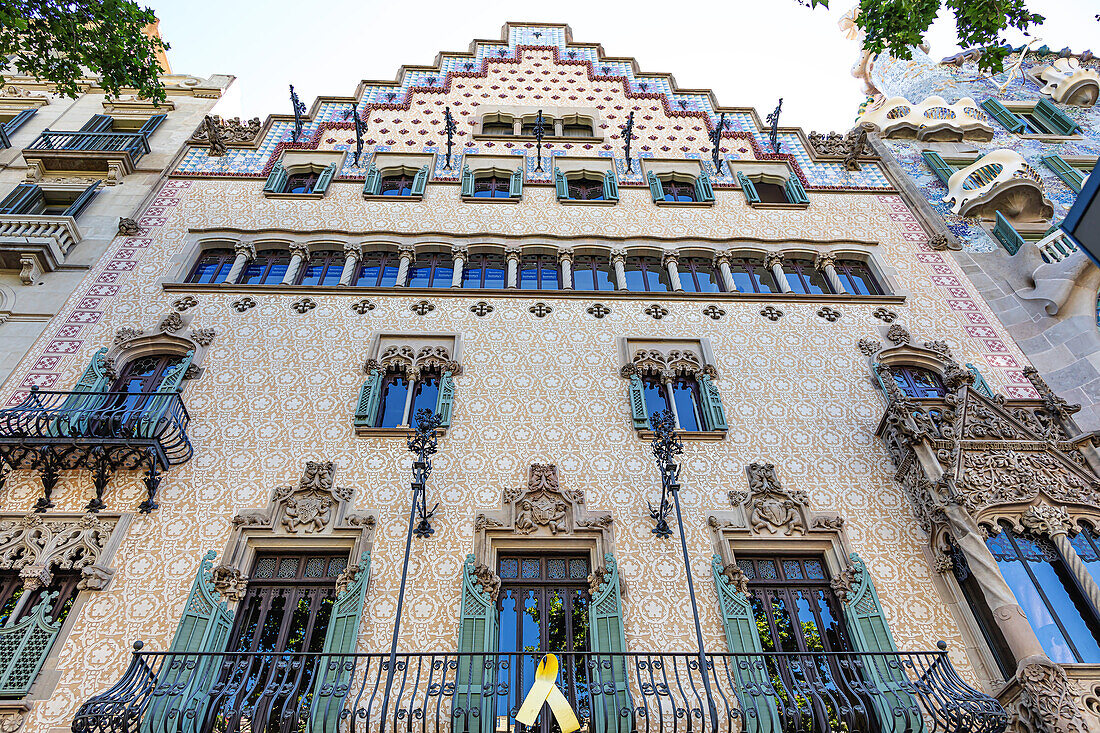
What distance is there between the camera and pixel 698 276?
13633 millimetres

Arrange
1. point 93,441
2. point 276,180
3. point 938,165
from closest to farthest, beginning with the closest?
point 93,441, point 276,180, point 938,165

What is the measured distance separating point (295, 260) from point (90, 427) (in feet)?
15.7

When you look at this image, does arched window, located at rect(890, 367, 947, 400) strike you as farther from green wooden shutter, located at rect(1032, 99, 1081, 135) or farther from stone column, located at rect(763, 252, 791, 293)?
green wooden shutter, located at rect(1032, 99, 1081, 135)

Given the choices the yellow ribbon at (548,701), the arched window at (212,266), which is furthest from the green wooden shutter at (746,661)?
the arched window at (212,266)

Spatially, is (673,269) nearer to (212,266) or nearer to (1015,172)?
(1015,172)

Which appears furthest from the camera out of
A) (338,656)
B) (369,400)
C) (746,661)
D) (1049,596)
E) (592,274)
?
(592,274)

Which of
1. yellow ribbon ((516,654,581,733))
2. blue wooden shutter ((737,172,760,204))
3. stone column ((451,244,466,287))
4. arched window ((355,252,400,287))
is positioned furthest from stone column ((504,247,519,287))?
yellow ribbon ((516,654,581,733))

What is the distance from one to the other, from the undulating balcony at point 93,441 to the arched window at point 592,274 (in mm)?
6778

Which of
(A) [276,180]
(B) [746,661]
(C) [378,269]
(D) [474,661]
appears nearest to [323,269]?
Answer: (C) [378,269]

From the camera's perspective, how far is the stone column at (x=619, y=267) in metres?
13.1

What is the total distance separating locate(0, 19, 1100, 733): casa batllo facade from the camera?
7492mm

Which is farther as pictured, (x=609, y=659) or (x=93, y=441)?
(x=93, y=441)

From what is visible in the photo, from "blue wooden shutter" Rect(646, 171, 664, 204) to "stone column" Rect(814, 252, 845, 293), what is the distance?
332 centimetres

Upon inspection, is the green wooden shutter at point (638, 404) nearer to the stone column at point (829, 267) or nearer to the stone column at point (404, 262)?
the stone column at point (404, 262)
